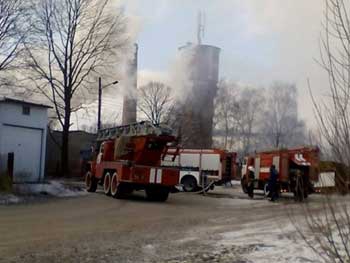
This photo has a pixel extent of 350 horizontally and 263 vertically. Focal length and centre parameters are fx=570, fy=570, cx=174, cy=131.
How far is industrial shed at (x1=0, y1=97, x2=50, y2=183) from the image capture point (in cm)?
2786

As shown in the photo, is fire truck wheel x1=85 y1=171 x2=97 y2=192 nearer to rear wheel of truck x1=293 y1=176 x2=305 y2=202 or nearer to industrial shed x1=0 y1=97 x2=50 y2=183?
industrial shed x1=0 y1=97 x2=50 y2=183

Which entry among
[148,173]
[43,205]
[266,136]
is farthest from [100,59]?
[43,205]

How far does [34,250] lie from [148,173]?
540 inches

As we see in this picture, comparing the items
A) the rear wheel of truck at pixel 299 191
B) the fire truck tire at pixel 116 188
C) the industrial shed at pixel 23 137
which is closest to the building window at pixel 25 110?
the industrial shed at pixel 23 137

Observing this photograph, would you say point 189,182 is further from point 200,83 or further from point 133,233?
point 133,233

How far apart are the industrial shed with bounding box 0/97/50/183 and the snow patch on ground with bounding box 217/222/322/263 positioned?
16.4 m

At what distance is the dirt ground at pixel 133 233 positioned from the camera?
389 inches


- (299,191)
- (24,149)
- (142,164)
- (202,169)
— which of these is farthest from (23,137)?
(299,191)

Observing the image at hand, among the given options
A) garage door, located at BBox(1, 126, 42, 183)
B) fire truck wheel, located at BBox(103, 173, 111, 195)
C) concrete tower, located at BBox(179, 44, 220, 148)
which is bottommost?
fire truck wheel, located at BBox(103, 173, 111, 195)

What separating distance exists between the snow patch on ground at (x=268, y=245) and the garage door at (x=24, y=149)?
16.6 meters

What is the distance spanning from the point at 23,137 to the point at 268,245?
20184 millimetres

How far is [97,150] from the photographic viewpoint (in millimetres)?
29156

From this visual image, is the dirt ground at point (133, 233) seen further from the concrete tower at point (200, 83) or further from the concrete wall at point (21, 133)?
the concrete tower at point (200, 83)

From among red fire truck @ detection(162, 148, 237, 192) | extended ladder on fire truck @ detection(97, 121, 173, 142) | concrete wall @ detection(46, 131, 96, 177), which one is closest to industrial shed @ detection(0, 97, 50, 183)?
extended ladder on fire truck @ detection(97, 121, 173, 142)
